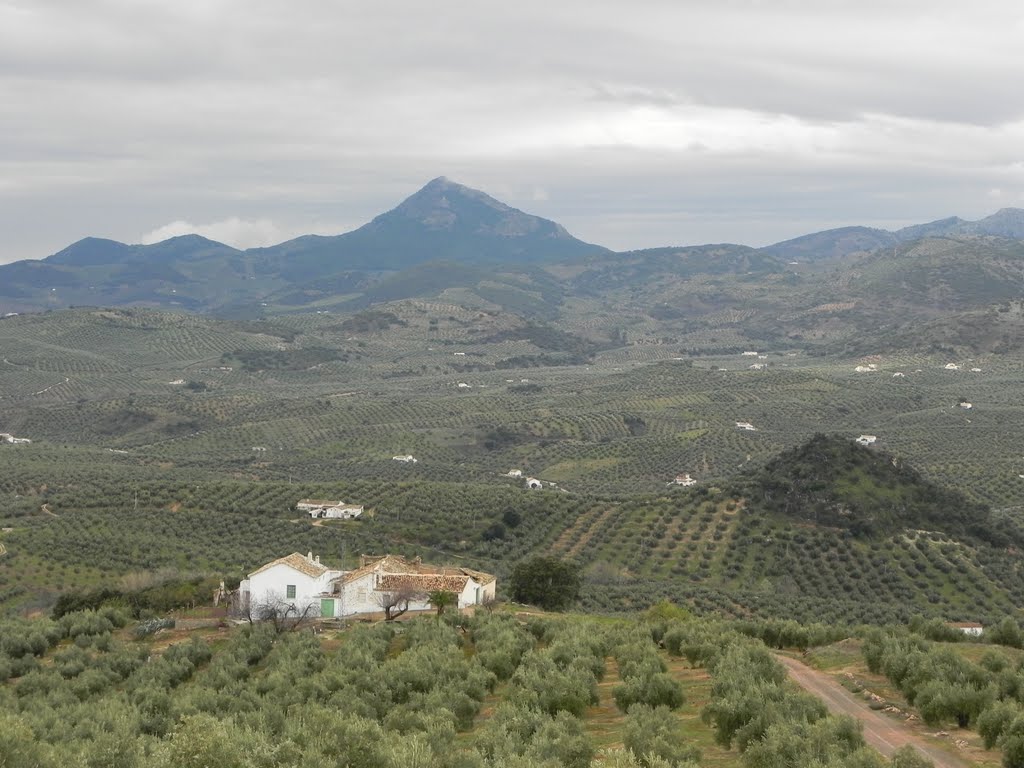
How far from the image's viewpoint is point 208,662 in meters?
37.2

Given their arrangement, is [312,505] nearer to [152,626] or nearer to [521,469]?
[152,626]

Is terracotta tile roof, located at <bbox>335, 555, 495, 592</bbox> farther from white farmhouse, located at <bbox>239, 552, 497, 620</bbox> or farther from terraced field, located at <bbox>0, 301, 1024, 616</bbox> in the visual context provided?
terraced field, located at <bbox>0, 301, 1024, 616</bbox>

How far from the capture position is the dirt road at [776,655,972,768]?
2250cm

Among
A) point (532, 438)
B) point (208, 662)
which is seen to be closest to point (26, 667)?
point (208, 662)

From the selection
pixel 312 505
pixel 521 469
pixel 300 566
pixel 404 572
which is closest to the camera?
pixel 300 566

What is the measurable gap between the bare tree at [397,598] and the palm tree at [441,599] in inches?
34.1

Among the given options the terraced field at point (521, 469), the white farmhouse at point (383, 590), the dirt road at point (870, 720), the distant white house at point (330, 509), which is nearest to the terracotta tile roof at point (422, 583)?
the white farmhouse at point (383, 590)

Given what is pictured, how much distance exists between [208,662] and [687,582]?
33.9 m

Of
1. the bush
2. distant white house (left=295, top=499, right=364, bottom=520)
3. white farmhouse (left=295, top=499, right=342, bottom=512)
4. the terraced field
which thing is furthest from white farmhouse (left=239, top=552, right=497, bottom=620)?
white farmhouse (left=295, top=499, right=342, bottom=512)

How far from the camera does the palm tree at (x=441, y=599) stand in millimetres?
44969

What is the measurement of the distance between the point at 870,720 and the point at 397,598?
78.1 feet

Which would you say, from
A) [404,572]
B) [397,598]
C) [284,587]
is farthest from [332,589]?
[404,572]

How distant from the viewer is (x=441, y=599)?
44.9 m

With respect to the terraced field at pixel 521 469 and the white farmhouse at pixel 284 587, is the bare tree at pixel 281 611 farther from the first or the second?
the terraced field at pixel 521 469
